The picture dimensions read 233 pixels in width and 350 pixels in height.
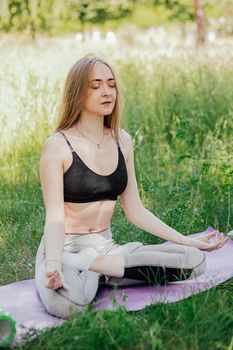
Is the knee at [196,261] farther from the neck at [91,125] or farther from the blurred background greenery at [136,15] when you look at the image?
the blurred background greenery at [136,15]

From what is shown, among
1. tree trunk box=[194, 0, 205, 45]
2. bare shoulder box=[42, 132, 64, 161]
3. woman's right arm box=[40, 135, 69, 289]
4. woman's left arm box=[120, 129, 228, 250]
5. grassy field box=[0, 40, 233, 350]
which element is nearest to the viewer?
grassy field box=[0, 40, 233, 350]

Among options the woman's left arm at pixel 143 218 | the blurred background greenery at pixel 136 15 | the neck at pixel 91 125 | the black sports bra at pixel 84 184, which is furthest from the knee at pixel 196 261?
the blurred background greenery at pixel 136 15

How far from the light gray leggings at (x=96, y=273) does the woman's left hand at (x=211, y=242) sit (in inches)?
3.2

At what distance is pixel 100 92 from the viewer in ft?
11.6

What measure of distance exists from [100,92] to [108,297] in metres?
0.93

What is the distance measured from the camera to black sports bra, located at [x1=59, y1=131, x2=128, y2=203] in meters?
3.49

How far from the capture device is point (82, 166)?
351 centimetres

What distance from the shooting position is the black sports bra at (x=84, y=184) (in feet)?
11.4

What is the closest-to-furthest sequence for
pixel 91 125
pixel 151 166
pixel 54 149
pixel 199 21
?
1. pixel 54 149
2. pixel 91 125
3. pixel 151 166
4. pixel 199 21

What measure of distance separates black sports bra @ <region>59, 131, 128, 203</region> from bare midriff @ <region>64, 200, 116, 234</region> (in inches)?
0.9

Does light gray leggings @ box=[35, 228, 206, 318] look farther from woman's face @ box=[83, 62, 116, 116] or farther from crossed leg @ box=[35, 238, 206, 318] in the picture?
woman's face @ box=[83, 62, 116, 116]

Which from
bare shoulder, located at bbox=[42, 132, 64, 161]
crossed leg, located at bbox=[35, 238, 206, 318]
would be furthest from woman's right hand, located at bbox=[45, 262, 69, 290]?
bare shoulder, located at bbox=[42, 132, 64, 161]

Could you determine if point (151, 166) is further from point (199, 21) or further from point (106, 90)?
point (199, 21)

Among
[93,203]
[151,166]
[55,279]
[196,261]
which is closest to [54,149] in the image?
[93,203]
